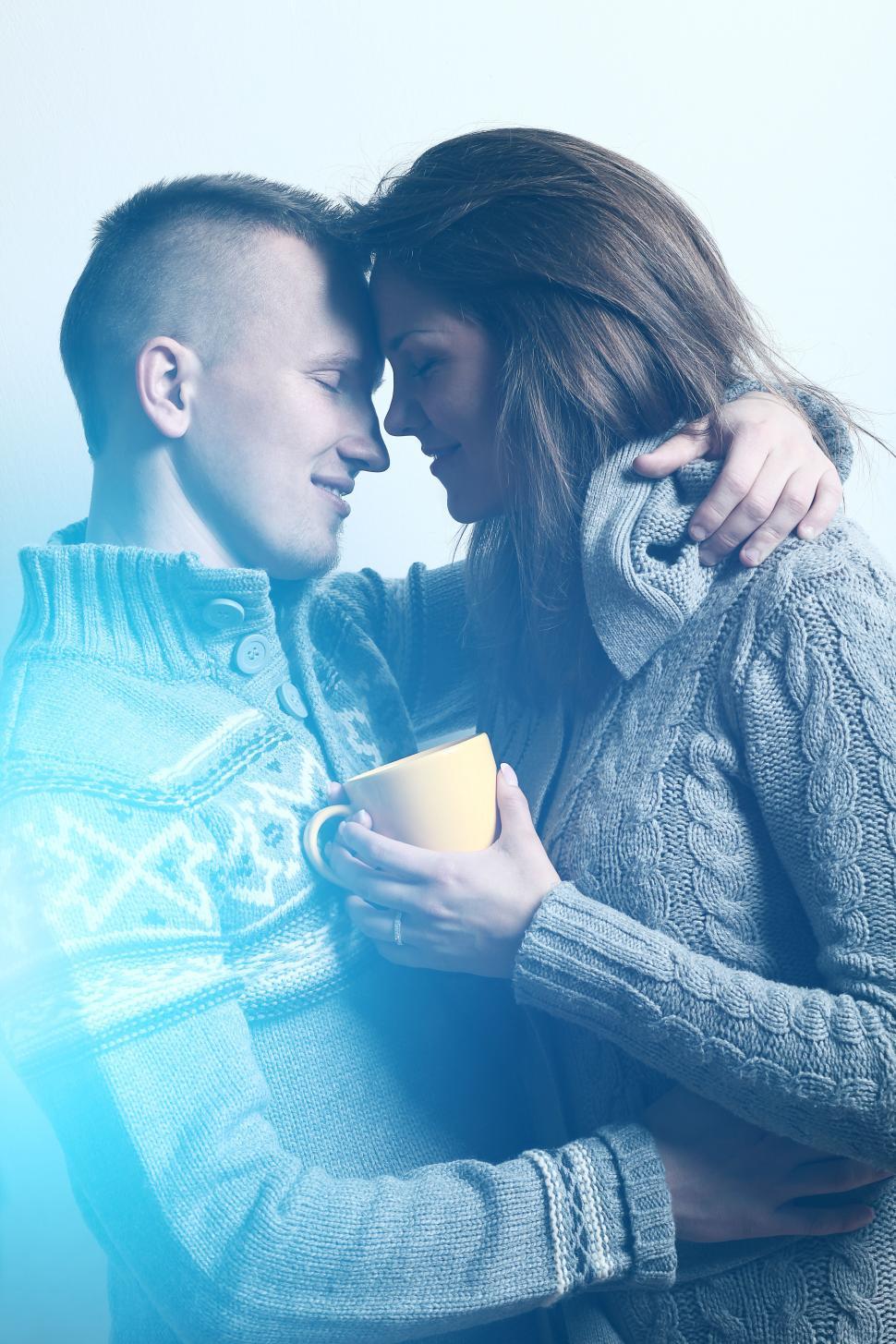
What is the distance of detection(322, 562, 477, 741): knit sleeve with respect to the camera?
1126 mm

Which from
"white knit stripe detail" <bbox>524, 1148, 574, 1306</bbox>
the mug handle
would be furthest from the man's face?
"white knit stripe detail" <bbox>524, 1148, 574, 1306</bbox>

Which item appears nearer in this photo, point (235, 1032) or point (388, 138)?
point (235, 1032)

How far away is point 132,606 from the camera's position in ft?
2.82

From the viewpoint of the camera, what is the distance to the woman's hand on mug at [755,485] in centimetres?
82

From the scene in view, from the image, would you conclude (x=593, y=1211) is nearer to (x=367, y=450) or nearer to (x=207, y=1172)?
(x=207, y=1172)

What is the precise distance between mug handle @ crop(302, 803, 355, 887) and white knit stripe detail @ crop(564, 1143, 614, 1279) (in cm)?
28

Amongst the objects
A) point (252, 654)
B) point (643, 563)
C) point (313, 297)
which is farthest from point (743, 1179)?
point (313, 297)

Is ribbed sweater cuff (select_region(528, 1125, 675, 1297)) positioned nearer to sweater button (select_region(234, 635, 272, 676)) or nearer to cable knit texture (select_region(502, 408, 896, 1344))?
cable knit texture (select_region(502, 408, 896, 1344))

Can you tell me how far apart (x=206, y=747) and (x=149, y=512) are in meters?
0.24

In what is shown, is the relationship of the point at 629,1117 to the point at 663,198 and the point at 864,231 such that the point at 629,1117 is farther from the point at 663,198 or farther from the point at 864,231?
the point at 864,231

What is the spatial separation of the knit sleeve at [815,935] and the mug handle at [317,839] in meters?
0.18

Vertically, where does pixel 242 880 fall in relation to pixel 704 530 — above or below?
below

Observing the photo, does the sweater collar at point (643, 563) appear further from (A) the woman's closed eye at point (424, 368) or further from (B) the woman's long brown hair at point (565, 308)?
(A) the woman's closed eye at point (424, 368)

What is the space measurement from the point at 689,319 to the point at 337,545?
0.38 metres
